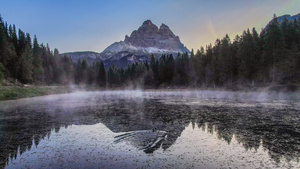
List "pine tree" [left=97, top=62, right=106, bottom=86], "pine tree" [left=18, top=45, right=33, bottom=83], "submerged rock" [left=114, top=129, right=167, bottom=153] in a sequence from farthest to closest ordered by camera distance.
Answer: "pine tree" [left=97, top=62, right=106, bottom=86] → "pine tree" [left=18, top=45, right=33, bottom=83] → "submerged rock" [left=114, top=129, right=167, bottom=153]

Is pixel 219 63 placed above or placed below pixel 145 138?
above

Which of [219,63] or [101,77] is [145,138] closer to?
[219,63]

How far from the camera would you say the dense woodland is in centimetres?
5584

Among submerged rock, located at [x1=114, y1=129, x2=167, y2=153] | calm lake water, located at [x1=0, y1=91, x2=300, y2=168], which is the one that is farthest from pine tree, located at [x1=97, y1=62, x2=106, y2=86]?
submerged rock, located at [x1=114, y1=129, x2=167, y2=153]

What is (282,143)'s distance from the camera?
1134 centimetres

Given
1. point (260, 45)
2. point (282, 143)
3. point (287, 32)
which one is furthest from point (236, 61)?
point (282, 143)

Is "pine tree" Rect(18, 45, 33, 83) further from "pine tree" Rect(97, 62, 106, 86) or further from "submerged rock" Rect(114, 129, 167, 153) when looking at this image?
"submerged rock" Rect(114, 129, 167, 153)

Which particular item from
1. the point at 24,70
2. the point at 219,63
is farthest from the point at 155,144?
the point at 24,70

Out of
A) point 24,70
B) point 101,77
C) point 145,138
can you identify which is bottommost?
point 145,138

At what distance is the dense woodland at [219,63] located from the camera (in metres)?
55.8

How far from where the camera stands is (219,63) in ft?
250

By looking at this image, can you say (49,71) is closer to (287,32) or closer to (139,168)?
(287,32)

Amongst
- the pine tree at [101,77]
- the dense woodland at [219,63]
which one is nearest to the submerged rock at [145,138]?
the dense woodland at [219,63]

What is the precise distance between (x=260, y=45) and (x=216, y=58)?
62.7ft
